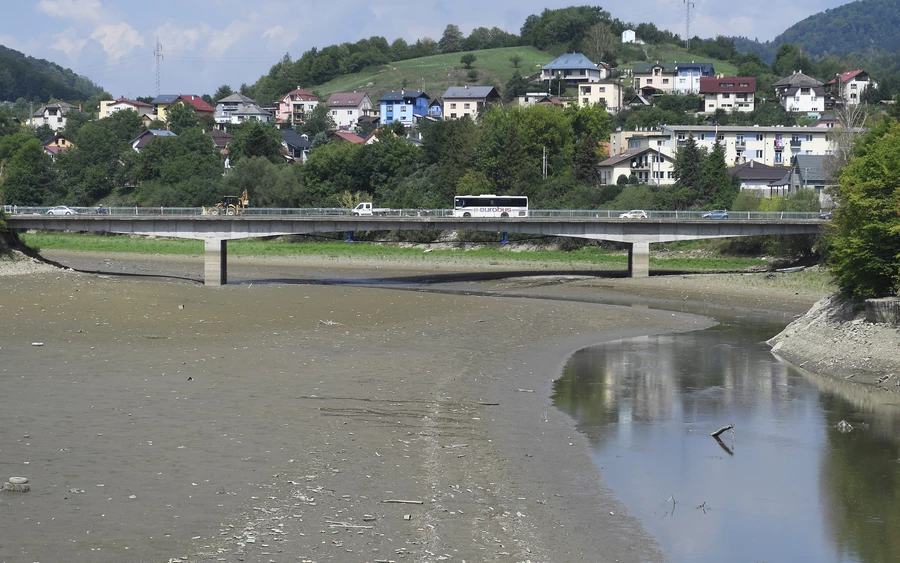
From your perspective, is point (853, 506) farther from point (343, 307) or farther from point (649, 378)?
point (343, 307)

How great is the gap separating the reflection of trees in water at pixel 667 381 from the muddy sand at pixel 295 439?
87 centimetres

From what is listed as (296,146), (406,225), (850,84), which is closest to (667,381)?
(406,225)

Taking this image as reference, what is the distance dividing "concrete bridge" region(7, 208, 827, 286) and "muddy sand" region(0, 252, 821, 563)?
2020 centimetres

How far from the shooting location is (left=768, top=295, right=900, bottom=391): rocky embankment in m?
29.2

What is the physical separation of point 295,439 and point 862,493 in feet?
34.2

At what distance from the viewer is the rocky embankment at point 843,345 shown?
96.0 feet

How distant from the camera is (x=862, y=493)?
706 inches

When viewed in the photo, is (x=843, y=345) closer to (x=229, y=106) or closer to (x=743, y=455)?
(x=743, y=455)

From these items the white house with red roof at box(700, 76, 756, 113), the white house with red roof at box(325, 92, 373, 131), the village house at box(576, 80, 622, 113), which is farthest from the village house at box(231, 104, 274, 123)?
the white house with red roof at box(700, 76, 756, 113)

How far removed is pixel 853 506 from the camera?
1725 centimetres

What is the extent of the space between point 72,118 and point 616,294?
506ft

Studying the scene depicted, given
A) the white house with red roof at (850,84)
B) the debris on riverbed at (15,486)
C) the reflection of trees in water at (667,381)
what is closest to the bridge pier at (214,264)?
the reflection of trees in water at (667,381)

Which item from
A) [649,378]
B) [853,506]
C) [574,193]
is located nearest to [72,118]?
[574,193]

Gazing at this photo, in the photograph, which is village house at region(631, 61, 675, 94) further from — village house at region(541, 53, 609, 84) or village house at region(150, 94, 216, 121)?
village house at region(150, 94, 216, 121)
